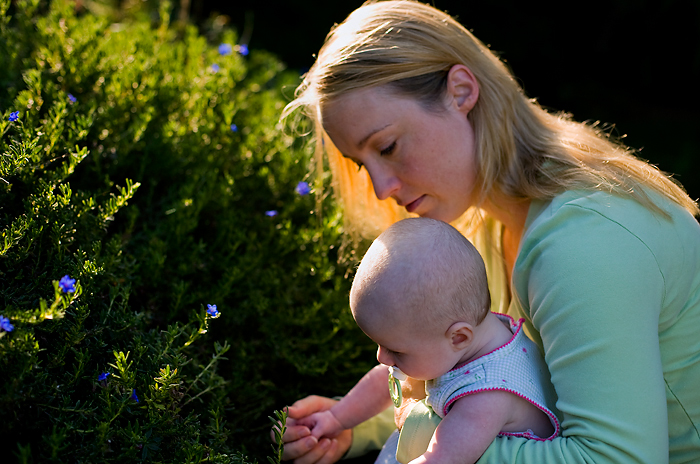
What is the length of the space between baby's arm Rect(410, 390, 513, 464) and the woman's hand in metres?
0.54

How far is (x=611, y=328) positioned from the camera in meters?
1.52

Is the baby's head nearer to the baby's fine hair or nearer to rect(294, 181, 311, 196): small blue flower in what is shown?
the baby's fine hair

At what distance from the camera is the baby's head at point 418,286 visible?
154 cm

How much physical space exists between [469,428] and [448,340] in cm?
23

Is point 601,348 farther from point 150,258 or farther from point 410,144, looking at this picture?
point 150,258

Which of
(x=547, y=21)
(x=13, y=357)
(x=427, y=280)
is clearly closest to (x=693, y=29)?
(x=547, y=21)

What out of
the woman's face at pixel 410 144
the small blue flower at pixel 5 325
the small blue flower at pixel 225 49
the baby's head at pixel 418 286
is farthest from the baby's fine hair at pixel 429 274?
the small blue flower at pixel 225 49

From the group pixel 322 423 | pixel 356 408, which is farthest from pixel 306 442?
pixel 356 408

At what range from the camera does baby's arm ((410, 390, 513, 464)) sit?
60.5 inches

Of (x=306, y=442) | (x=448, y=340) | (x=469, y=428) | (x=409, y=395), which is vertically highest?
(x=448, y=340)

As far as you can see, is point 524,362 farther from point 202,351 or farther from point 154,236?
point 154,236

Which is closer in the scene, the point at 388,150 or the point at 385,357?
Result: the point at 385,357

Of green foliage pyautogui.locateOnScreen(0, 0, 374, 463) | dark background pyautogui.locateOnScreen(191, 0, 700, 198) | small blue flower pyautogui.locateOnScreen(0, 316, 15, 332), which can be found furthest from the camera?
dark background pyautogui.locateOnScreen(191, 0, 700, 198)

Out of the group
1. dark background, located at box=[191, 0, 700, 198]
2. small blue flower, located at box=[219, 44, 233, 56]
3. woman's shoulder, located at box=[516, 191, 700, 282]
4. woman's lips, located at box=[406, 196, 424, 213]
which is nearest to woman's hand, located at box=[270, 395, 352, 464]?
woman's lips, located at box=[406, 196, 424, 213]
